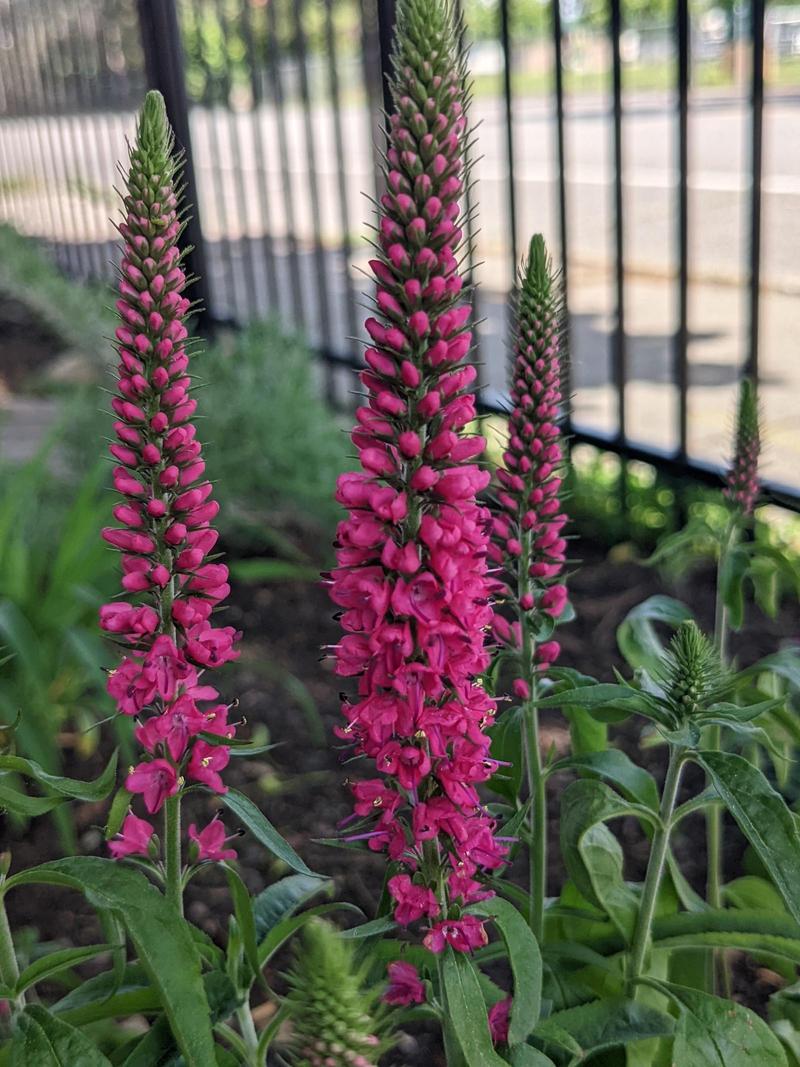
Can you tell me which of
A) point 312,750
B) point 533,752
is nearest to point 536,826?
point 533,752

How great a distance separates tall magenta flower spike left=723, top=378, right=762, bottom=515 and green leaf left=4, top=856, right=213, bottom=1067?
132cm

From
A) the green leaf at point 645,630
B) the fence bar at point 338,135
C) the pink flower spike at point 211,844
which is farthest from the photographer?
the fence bar at point 338,135

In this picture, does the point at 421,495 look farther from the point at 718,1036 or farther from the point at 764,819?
the point at 718,1036

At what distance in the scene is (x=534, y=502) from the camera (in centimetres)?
160

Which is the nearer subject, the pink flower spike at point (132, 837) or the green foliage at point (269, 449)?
the pink flower spike at point (132, 837)

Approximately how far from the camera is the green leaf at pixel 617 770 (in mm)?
1663

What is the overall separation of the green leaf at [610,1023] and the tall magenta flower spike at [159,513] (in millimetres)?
626

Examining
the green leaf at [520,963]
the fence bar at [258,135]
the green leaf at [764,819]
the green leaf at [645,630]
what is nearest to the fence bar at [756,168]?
the green leaf at [645,630]

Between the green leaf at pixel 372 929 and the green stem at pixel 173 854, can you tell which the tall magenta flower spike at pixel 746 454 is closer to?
the green leaf at pixel 372 929

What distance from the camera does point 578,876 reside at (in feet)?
5.63

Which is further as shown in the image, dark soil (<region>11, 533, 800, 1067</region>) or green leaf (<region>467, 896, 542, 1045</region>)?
dark soil (<region>11, 533, 800, 1067</region>)

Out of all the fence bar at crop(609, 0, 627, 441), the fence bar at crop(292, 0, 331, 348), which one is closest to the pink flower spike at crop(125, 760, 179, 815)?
the fence bar at crop(609, 0, 627, 441)

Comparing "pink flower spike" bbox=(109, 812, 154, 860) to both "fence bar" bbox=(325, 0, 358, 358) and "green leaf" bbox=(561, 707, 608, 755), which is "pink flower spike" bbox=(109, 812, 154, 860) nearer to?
"green leaf" bbox=(561, 707, 608, 755)

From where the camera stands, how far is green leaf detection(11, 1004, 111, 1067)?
1.37 metres
